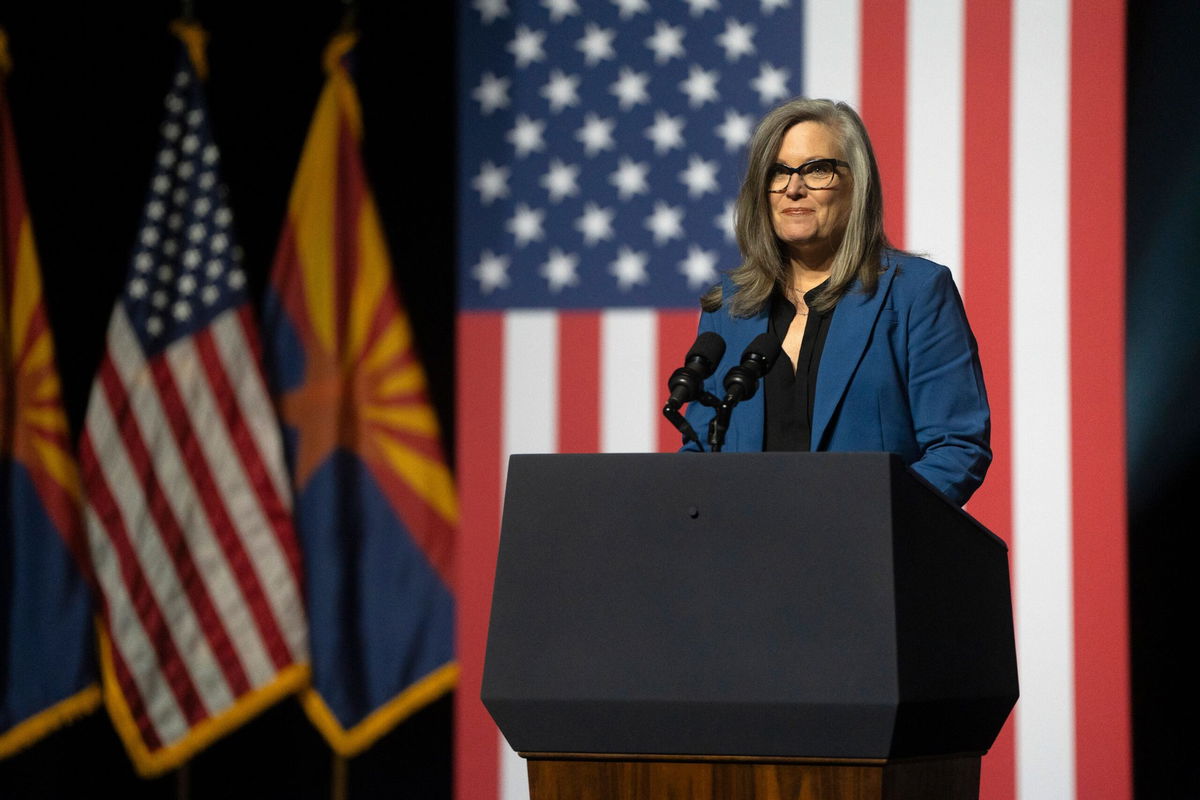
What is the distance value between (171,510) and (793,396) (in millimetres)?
2501

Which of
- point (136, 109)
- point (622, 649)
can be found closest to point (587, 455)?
point (622, 649)

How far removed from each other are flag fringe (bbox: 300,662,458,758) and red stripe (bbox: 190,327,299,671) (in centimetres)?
16

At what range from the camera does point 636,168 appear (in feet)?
11.3

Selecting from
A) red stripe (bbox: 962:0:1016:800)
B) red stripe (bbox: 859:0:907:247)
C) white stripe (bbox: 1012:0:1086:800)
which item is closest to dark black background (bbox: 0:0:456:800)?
red stripe (bbox: 859:0:907:247)

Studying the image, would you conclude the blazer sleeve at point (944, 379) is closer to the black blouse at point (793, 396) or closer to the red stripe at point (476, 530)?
the black blouse at point (793, 396)

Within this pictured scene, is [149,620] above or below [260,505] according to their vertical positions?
below

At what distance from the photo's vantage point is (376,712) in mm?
3838

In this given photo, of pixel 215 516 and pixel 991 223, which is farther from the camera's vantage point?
pixel 215 516

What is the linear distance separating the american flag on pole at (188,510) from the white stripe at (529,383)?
2.57ft

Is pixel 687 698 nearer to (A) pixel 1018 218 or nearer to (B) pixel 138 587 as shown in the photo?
(A) pixel 1018 218

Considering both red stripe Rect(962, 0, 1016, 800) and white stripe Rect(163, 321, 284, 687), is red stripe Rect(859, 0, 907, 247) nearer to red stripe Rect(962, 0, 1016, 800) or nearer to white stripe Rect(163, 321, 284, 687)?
red stripe Rect(962, 0, 1016, 800)

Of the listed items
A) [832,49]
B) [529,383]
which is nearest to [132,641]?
[529,383]

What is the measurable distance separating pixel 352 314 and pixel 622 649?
2710 millimetres

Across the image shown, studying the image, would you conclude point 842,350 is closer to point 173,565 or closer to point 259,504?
point 259,504
